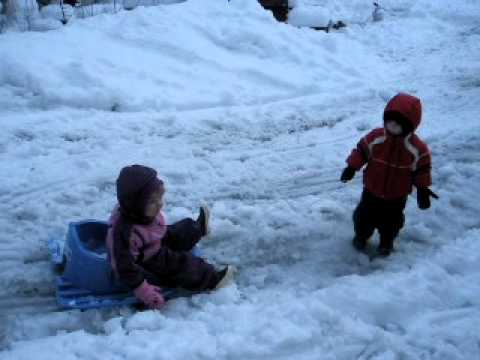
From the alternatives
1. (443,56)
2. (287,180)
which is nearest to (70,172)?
(287,180)

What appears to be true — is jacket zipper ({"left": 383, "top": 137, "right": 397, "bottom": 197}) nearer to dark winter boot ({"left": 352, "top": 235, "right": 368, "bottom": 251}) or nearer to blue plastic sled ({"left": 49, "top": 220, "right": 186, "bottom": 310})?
dark winter boot ({"left": 352, "top": 235, "right": 368, "bottom": 251})

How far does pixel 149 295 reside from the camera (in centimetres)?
316

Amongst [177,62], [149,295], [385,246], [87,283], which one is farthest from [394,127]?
[177,62]

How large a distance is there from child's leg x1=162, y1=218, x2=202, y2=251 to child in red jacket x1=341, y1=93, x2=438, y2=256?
3.66 feet

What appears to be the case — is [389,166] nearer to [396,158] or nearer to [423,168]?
[396,158]

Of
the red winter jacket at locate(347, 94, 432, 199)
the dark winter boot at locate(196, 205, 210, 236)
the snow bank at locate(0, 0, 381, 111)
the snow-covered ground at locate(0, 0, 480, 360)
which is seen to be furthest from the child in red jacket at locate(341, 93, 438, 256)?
the snow bank at locate(0, 0, 381, 111)

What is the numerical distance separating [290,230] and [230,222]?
0.49 metres

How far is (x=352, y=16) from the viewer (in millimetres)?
10867

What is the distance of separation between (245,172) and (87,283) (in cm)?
205

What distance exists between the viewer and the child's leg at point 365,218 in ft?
12.1

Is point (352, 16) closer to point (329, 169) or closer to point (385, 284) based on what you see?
point (329, 169)

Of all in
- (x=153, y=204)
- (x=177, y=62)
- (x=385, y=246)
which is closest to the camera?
(x=153, y=204)

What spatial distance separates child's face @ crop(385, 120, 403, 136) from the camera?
3.26 metres

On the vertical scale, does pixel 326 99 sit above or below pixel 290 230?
above
